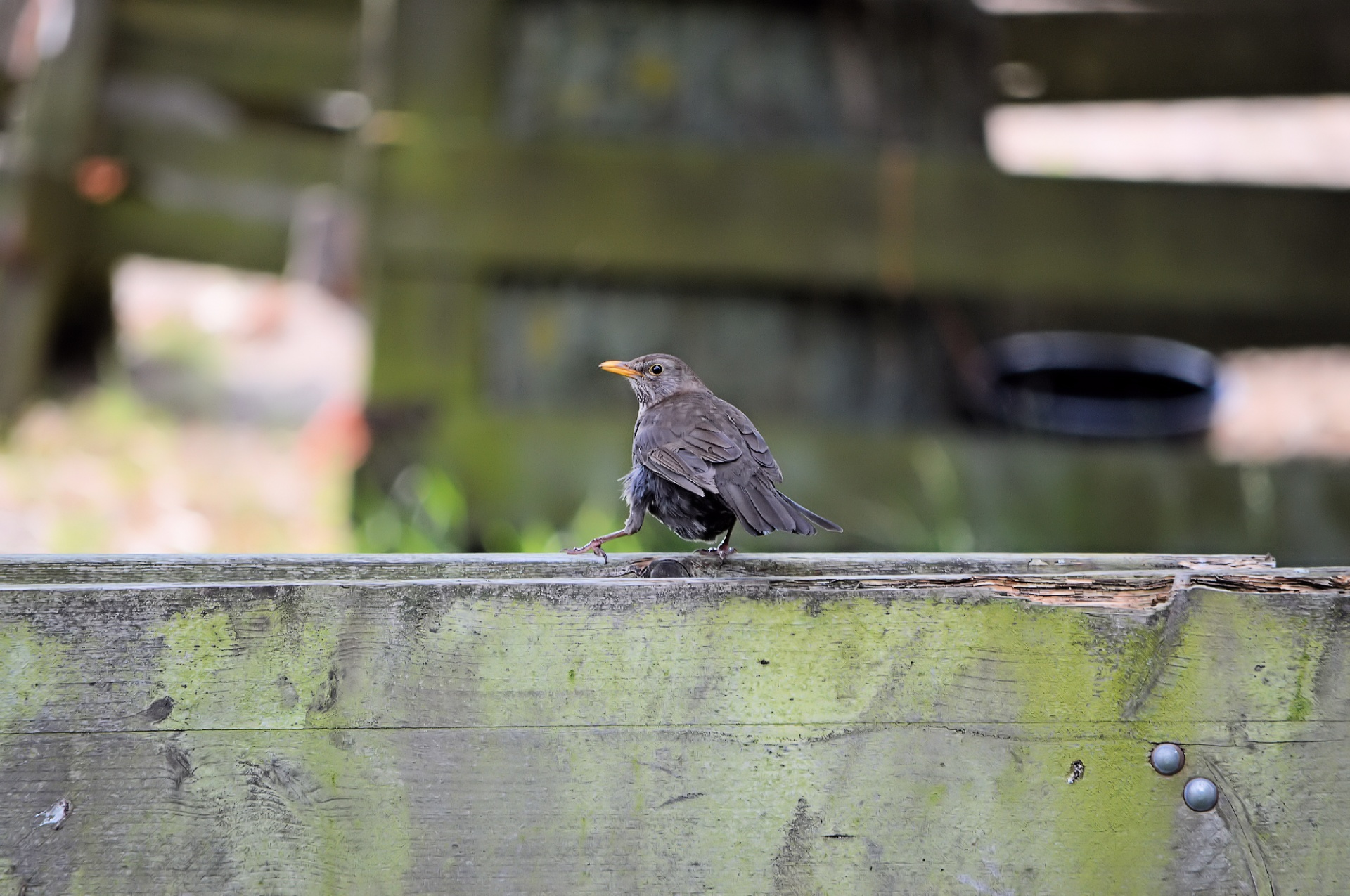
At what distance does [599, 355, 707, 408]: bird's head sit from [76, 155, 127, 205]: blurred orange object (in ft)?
11.9

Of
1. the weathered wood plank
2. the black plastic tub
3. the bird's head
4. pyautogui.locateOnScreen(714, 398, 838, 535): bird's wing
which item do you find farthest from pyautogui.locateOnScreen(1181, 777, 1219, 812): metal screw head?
the black plastic tub

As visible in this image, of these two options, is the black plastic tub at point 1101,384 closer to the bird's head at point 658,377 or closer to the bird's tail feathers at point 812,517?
the bird's head at point 658,377

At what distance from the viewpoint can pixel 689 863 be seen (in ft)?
4.09

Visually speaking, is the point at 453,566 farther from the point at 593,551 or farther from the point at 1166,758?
the point at 1166,758

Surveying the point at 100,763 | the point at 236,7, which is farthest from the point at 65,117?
the point at 100,763

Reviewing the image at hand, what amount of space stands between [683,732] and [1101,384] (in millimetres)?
3964

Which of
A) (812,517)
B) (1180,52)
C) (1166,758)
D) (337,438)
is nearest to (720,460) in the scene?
(812,517)

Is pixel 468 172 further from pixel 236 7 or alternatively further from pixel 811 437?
pixel 236 7

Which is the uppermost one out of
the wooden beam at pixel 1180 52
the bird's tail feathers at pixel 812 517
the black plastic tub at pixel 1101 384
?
the wooden beam at pixel 1180 52

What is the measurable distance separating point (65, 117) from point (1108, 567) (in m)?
4.88

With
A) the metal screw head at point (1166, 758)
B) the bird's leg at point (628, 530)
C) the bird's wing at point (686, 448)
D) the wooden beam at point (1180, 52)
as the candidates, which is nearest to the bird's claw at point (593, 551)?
the bird's leg at point (628, 530)

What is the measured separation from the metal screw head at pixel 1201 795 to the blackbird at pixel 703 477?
690mm

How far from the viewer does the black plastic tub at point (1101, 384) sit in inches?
167

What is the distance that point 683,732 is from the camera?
1261 millimetres
